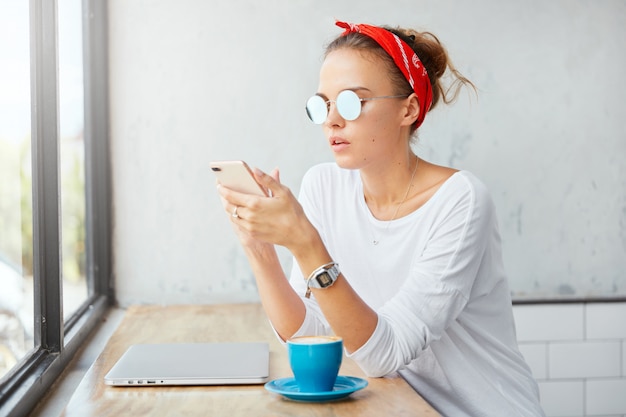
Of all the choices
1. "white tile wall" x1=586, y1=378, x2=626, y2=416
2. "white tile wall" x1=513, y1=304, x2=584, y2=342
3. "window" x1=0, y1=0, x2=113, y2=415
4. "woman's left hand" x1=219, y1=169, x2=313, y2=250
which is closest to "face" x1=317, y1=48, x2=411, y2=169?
"woman's left hand" x1=219, y1=169, x2=313, y2=250

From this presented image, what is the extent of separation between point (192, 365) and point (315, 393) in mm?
348

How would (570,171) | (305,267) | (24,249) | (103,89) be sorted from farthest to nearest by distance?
(570,171), (103,89), (24,249), (305,267)

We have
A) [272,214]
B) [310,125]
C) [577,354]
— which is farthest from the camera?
[577,354]

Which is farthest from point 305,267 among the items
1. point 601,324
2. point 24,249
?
point 601,324

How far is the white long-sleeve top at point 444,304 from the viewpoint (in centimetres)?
150

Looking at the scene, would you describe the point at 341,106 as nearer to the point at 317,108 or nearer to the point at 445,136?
the point at 317,108

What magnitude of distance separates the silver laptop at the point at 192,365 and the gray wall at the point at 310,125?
1.04 m

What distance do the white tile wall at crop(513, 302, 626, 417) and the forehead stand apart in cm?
139

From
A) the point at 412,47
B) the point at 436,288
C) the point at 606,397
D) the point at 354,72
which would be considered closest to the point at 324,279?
the point at 436,288

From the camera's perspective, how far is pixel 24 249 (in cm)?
166

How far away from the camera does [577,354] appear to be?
112 inches

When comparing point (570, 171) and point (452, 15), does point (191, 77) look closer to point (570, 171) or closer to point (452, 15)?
point (452, 15)

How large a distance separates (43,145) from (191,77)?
102cm

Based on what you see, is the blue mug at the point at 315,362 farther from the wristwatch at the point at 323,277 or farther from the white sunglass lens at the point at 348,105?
the white sunglass lens at the point at 348,105
